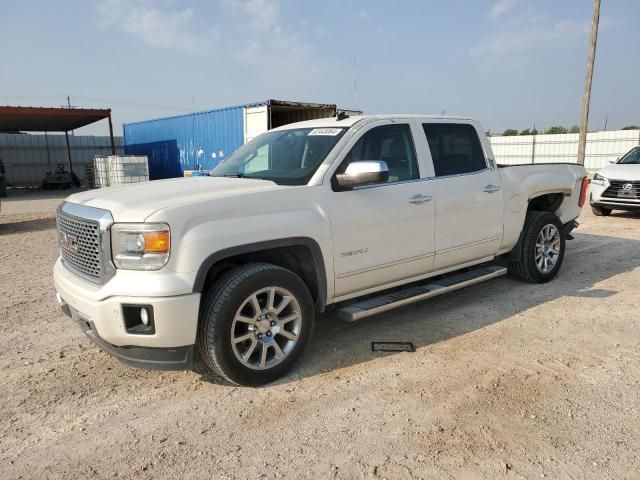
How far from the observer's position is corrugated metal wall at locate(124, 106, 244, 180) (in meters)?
18.2

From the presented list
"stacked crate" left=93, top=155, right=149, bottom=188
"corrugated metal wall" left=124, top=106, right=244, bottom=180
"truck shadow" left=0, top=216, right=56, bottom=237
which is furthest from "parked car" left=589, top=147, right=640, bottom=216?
"stacked crate" left=93, top=155, right=149, bottom=188

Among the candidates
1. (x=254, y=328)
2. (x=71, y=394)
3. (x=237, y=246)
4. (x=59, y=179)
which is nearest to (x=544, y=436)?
(x=254, y=328)

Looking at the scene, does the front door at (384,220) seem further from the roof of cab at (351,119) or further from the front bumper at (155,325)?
the front bumper at (155,325)

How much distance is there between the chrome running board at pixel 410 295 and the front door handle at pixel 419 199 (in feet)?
2.61

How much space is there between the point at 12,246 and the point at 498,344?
8464mm

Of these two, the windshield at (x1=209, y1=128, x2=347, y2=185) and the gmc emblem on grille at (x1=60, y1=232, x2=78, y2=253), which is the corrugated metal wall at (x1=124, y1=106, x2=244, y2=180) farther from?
the gmc emblem on grille at (x1=60, y1=232, x2=78, y2=253)

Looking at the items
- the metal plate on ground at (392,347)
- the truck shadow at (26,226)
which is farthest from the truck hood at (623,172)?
the truck shadow at (26,226)

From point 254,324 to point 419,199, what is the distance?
1.79 metres

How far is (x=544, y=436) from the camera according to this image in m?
2.87

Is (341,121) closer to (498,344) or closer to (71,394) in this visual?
(498,344)

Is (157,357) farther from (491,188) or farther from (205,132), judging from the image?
(205,132)

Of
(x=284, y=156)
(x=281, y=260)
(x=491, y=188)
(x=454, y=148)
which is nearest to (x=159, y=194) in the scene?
(x=281, y=260)

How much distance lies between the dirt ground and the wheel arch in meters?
0.63

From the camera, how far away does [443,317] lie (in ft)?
15.8
